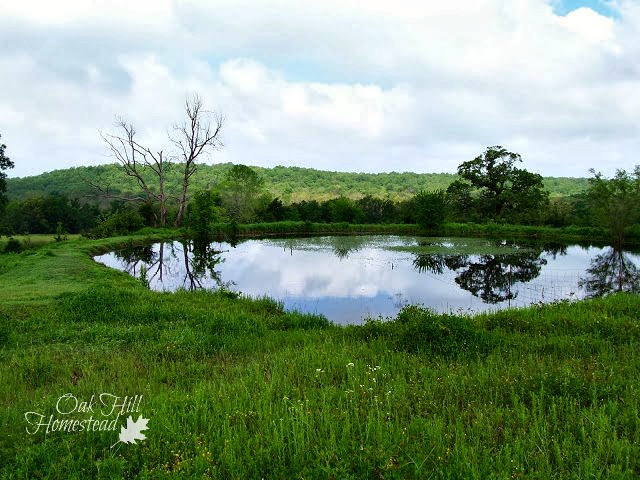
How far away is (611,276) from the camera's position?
62.3 ft

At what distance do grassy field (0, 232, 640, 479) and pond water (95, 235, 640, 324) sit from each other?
407 centimetres

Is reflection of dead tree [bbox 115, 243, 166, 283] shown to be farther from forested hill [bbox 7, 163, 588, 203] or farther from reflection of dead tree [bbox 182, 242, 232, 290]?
forested hill [bbox 7, 163, 588, 203]

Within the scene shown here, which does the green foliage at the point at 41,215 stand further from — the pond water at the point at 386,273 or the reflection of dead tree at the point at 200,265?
the reflection of dead tree at the point at 200,265

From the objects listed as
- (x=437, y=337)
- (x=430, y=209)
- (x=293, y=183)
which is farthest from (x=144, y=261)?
(x=293, y=183)

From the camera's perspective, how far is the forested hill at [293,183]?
6988 cm

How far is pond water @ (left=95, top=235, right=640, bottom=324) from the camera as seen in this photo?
14.0 meters

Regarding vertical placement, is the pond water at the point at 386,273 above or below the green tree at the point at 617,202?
below

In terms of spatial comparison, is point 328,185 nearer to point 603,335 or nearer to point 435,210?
point 435,210

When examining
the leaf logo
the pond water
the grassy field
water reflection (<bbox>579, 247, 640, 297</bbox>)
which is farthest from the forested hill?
the leaf logo

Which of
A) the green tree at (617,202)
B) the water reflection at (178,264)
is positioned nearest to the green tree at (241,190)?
the water reflection at (178,264)

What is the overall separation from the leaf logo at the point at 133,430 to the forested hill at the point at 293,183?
198ft

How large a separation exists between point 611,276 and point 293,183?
8291cm

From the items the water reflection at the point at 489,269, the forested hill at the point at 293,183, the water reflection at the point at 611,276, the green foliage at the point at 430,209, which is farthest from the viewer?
the forested hill at the point at 293,183

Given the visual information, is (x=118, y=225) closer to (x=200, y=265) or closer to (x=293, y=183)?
(x=200, y=265)
